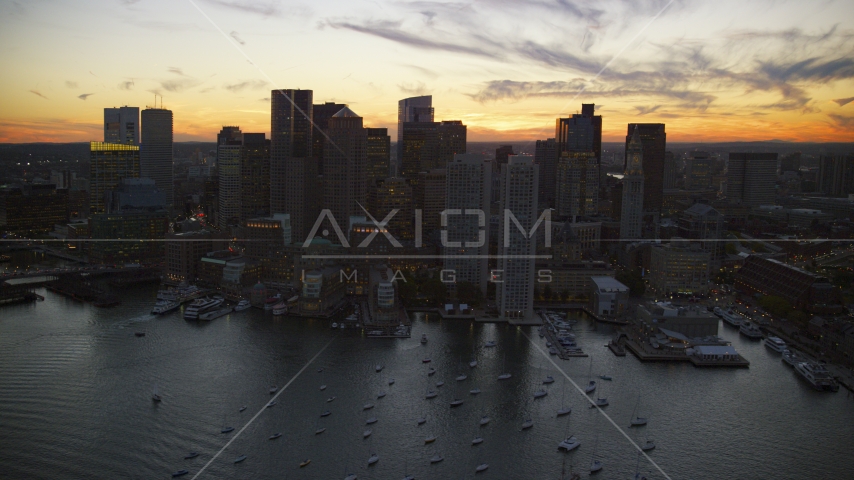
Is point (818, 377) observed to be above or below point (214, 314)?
below

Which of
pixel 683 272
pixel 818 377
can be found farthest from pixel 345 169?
pixel 818 377

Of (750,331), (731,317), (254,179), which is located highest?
(254,179)

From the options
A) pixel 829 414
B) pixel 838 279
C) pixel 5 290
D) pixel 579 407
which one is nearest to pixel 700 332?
pixel 829 414

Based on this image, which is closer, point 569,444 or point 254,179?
point 569,444

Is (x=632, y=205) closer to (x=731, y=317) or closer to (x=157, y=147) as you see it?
(x=731, y=317)

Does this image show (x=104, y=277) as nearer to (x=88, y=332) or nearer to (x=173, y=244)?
(x=173, y=244)

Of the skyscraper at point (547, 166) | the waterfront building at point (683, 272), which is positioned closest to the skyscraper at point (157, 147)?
the skyscraper at point (547, 166)

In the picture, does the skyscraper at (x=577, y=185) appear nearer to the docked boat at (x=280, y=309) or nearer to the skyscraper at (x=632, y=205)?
the skyscraper at (x=632, y=205)
